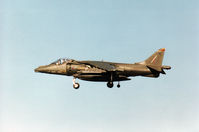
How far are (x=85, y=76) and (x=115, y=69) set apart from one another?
3532 millimetres

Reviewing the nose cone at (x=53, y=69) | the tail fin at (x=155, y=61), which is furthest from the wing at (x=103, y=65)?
the tail fin at (x=155, y=61)

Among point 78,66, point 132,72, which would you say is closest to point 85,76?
point 78,66

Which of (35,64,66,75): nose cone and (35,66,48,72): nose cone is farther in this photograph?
(35,66,48,72): nose cone

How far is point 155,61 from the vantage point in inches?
1460

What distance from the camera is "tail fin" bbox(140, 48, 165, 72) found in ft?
121

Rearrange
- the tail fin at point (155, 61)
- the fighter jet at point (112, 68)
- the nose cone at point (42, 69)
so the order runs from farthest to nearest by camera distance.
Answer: the nose cone at point (42, 69) < the tail fin at point (155, 61) < the fighter jet at point (112, 68)

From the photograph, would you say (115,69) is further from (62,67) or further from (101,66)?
(62,67)

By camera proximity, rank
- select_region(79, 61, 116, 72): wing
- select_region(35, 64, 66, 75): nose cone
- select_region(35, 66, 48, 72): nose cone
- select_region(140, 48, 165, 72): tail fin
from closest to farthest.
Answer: select_region(79, 61, 116, 72): wing < select_region(140, 48, 165, 72): tail fin < select_region(35, 64, 66, 75): nose cone < select_region(35, 66, 48, 72): nose cone

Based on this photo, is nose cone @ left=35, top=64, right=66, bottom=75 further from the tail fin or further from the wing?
the tail fin

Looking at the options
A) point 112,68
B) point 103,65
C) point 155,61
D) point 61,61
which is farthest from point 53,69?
point 155,61

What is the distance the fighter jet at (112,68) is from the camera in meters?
36.5

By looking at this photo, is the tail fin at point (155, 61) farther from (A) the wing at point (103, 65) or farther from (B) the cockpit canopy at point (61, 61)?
(B) the cockpit canopy at point (61, 61)

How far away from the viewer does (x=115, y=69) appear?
115 feet

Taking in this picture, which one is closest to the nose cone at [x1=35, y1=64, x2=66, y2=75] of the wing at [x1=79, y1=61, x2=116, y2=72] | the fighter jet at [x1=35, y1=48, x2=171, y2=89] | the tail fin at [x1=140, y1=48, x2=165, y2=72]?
the fighter jet at [x1=35, y1=48, x2=171, y2=89]
